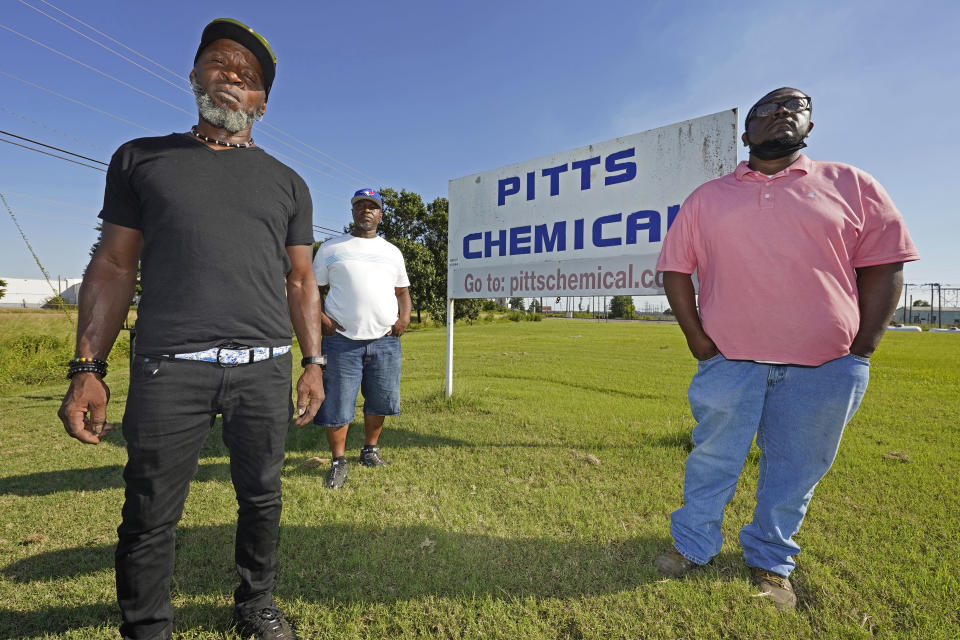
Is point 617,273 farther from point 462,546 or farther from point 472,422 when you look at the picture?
point 462,546

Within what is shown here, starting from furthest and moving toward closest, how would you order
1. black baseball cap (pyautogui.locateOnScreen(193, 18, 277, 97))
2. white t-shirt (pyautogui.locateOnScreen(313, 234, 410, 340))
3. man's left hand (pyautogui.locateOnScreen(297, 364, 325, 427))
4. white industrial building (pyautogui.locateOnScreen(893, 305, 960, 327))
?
white industrial building (pyautogui.locateOnScreen(893, 305, 960, 327)), white t-shirt (pyautogui.locateOnScreen(313, 234, 410, 340)), man's left hand (pyautogui.locateOnScreen(297, 364, 325, 427)), black baseball cap (pyautogui.locateOnScreen(193, 18, 277, 97))

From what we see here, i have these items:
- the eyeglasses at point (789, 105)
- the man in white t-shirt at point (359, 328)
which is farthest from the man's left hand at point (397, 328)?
the eyeglasses at point (789, 105)

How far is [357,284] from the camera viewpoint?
3.61 m

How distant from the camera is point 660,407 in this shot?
632cm

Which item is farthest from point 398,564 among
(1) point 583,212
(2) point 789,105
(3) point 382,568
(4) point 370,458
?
(1) point 583,212

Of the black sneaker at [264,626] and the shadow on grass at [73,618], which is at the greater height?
the black sneaker at [264,626]

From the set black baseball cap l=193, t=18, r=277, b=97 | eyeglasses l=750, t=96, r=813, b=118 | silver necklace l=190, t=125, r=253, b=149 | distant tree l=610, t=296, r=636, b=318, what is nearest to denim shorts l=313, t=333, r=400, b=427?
silver necklace l=190, t=125, r=253, b=149

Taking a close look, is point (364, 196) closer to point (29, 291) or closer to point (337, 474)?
point (337, 474)

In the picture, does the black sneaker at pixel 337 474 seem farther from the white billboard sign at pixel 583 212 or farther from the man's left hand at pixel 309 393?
the white billboard sign at pixel 583 212

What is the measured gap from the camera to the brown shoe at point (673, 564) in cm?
229

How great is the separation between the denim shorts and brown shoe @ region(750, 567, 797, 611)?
110 inches

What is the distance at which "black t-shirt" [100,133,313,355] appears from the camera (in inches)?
62.5

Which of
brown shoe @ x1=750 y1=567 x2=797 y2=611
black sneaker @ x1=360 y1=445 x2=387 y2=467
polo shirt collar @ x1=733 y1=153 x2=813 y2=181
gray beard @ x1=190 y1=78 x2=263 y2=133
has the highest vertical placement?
gray beard @ x1=190 y1=78 x2=263 y2=133

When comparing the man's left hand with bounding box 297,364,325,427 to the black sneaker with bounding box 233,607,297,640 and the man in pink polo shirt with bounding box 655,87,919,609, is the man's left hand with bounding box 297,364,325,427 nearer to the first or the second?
the black sneaker with bounding box 233,607,297,640
